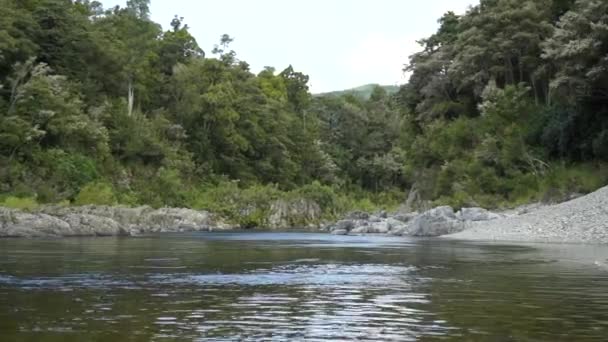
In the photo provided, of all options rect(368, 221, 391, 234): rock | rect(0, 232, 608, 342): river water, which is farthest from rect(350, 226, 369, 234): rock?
rect(0, 232, 608, 342): river water

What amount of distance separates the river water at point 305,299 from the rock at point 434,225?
69.7ft

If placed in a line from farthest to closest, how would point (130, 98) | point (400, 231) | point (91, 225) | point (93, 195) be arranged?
1. point (130, 98)
2. point (93, 195)
3. point (400, 231)
4. point (91, 225)

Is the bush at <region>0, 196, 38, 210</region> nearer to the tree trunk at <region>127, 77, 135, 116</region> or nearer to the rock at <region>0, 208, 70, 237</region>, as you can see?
the rock at <region>0, 208, 70, 237</region>

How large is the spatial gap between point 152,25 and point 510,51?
55114 millimetres

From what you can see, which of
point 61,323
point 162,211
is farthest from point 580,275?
point 162,211

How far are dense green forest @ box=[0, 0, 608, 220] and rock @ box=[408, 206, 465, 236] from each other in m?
8.89

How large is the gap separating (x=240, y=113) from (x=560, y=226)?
6799 centimetres

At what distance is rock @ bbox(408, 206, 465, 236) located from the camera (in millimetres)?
43875

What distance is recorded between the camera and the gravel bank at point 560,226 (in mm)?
31991

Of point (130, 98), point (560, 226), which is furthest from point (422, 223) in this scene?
point (130, 98)

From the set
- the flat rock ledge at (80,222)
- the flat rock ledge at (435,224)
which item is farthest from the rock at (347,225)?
the flat rock ledge at (80,222)

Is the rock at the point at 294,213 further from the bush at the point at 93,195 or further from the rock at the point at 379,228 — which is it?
the rock at the point at 379,228

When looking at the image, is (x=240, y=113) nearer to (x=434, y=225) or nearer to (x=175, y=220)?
(x=175, y=220)

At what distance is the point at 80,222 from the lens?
4309cm
